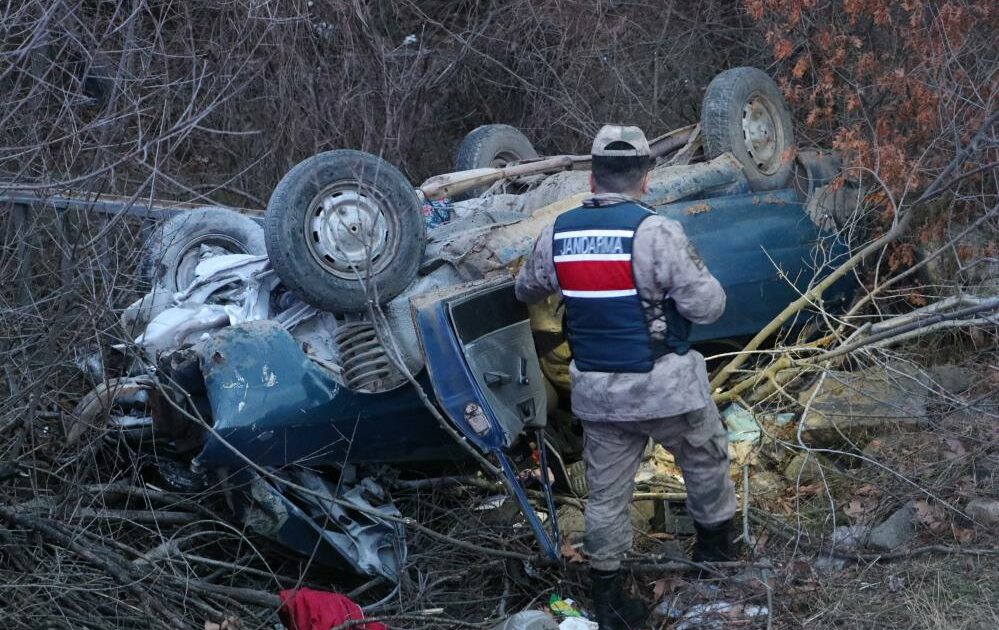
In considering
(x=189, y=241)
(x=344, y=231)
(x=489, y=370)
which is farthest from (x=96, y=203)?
(x=489, y=370)

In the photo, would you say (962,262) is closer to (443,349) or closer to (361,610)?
(443,349)

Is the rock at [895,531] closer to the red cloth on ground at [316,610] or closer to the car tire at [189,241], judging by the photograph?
the red cloth on ground at [316,610]

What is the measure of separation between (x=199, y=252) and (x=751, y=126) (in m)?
3.06

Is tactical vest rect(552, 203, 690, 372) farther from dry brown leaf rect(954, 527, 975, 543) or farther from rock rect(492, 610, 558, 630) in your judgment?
dry brown leaf rect(954, 527, 975, 543)

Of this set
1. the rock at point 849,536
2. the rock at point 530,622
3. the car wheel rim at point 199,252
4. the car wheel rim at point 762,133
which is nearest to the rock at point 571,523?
the rock at point 530,622

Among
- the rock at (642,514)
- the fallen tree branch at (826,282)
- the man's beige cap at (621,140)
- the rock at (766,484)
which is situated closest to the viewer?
the man's beige cap at (621,140)

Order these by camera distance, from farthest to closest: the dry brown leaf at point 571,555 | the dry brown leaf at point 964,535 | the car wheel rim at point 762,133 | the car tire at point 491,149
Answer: the car tire at point 491,149
the car wheel rim at point 762,133
the dry brown leaf at point 571,555
the dry brown leaf at point 964,535

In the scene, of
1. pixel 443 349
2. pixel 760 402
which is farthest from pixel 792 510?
pixel 443 349

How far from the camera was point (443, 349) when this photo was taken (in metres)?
4.10

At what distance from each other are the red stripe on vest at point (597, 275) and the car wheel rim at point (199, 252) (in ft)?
6.83

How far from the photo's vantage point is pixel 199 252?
216 inches

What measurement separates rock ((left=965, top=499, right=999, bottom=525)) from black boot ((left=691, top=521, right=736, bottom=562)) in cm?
95

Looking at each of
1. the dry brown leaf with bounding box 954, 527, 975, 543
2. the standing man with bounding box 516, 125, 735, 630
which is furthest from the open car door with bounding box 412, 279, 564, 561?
the dry brown leaf with bounding box 954, 527, 975, 543

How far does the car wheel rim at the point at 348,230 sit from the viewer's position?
4.41 metres
